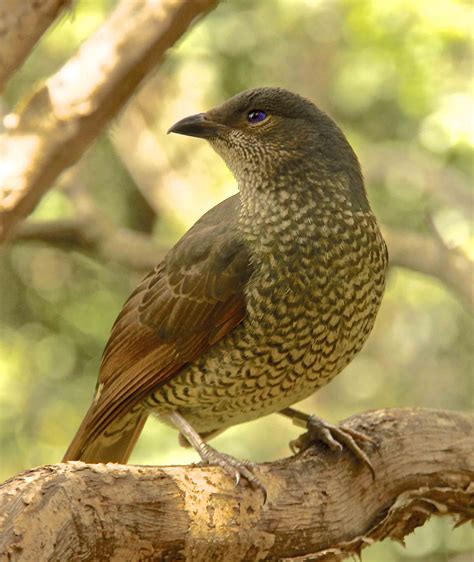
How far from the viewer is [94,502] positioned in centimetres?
269

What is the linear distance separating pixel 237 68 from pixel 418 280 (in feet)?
6.33

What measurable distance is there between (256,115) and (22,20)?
35.6 inches

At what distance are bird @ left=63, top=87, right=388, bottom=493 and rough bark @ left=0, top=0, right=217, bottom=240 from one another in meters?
0.44

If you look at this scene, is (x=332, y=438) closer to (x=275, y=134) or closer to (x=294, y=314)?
(x=294, y=314)

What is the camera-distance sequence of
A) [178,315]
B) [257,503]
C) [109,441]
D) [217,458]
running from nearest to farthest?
1. [257,503]
2. [217,458]
3. [178,315]
4. [109,441]

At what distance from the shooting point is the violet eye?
3738mm

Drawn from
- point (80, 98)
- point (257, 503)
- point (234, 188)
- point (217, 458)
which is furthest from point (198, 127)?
point (234, 188)

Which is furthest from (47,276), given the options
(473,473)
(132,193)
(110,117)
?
(473,473)

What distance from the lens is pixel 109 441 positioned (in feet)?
12.9

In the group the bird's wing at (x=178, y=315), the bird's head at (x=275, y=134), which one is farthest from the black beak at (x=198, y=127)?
the bird's wing at (x=178, y=315)

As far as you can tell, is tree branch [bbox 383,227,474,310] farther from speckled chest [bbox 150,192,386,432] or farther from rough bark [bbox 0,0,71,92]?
rough bark [bbox 0,0,71,92]

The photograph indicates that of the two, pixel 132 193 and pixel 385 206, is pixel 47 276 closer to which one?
pixel 132 193

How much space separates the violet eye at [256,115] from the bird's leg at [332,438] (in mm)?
1058

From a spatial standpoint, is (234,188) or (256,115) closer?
(256,115)
